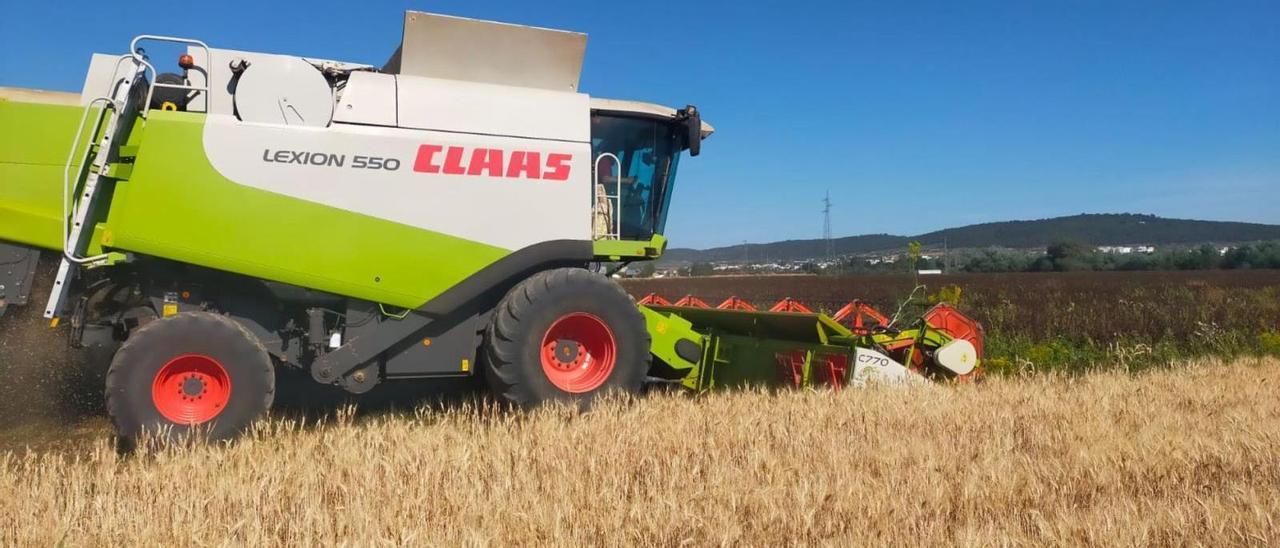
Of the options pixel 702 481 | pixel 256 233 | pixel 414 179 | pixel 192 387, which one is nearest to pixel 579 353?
pixel 414 179

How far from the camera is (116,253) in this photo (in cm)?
482

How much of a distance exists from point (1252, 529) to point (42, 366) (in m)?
5.82

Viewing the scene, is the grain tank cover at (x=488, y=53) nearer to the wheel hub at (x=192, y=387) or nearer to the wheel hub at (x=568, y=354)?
the wheel hub at (x=568, y=354)

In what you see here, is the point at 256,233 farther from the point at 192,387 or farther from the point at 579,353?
the point at 579,353

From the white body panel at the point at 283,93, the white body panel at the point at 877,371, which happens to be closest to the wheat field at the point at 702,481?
the white body panel at the point at 877,371

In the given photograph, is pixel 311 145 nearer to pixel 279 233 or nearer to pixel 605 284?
pixel 279 233

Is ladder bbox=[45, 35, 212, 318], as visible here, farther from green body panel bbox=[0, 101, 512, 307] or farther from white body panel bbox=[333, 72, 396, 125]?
white body panel bbox=[333, 72, 396, 125]

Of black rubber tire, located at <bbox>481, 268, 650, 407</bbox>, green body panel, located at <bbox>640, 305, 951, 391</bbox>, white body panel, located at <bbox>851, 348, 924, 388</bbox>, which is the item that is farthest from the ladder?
white body panel, located at <bbox>851, 348, 924, 388</bbox>

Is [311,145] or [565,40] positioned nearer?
[311,145]

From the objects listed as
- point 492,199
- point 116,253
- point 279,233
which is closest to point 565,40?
point 492,199

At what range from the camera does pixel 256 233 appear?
501 centimetres

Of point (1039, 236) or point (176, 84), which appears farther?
point (1039, 236)

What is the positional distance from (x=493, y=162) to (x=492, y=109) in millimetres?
320

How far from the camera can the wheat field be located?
3061 millimetres
